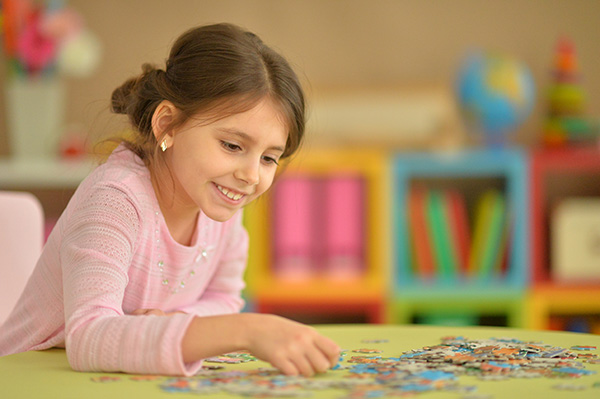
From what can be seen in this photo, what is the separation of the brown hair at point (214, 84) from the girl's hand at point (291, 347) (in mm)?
354

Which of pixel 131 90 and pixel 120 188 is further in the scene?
pixel 131 90

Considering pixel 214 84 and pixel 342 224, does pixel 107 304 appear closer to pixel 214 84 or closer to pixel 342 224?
pixel 214 84

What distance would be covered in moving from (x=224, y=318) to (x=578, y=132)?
235 centimetres

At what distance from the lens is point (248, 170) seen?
1106 mm

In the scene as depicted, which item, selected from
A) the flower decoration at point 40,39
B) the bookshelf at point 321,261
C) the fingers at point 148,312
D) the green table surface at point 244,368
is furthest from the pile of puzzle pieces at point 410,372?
the flower decoration at point 40,39

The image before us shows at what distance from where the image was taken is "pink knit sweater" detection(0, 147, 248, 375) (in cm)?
88

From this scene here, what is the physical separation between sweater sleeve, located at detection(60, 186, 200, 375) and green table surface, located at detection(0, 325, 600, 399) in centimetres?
2

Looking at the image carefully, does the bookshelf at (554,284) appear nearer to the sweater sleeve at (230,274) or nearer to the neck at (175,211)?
the sweater sleeve at (230,274)

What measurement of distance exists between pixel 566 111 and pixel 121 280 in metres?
2.34

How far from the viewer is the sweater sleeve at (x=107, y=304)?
2.84ft

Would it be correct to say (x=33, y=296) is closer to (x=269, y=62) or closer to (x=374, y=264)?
(x=269, y=62)

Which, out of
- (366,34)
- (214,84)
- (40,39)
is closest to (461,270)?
(366,34)

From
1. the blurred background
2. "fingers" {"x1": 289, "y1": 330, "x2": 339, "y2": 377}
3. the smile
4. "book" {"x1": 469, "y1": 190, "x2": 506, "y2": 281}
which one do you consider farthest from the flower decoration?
"fingers" {"x1": 289, "y1": 330, "x2": 339, "y2": 377}

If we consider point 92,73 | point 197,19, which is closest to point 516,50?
point 197,19
